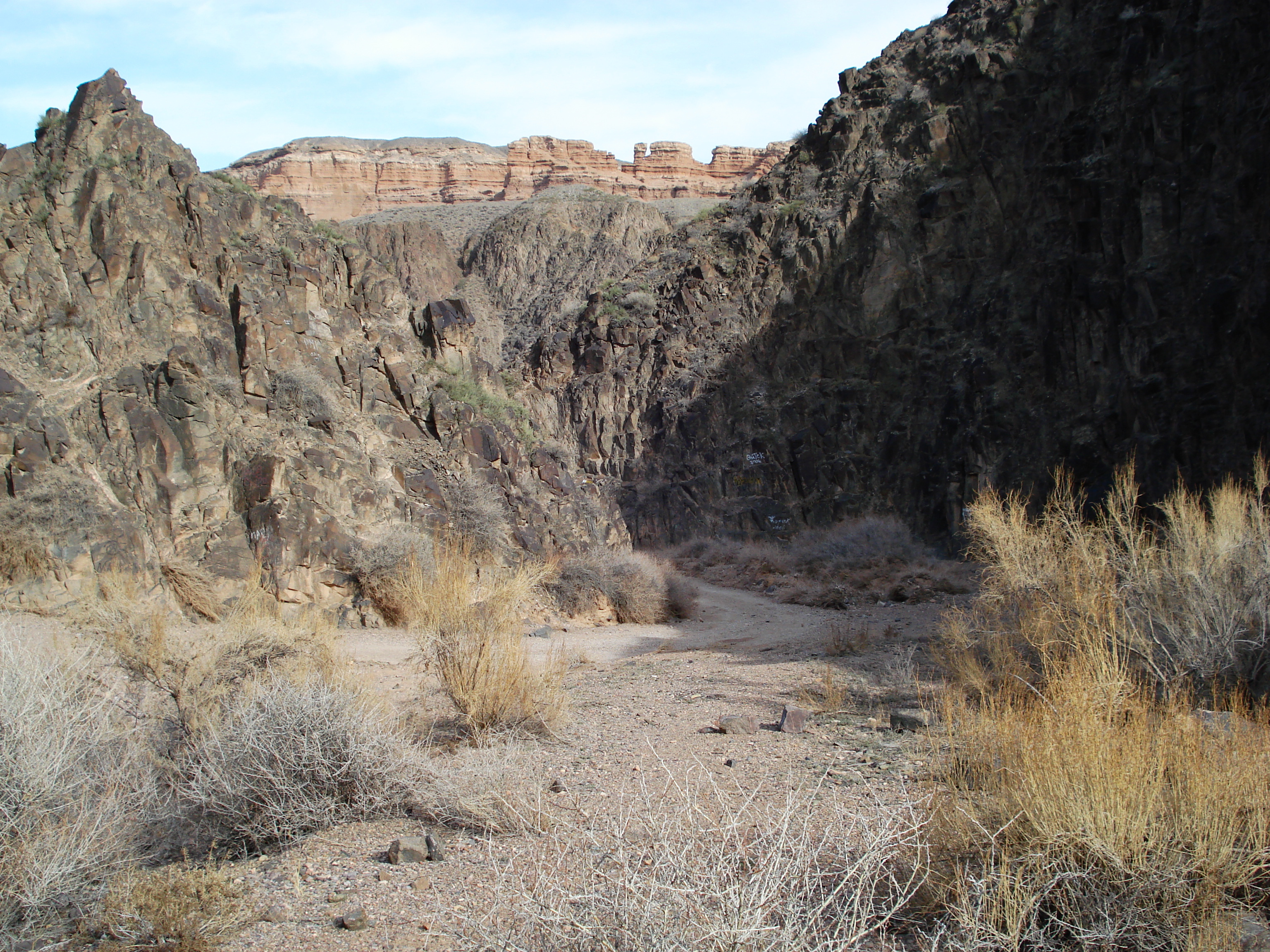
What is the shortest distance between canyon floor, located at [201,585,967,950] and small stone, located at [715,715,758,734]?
98 mm

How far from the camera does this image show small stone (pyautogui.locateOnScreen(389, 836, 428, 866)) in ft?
13.0

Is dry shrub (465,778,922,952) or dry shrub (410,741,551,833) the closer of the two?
dry shrub (465,778,922,952)

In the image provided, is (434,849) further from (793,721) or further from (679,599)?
(679,599)

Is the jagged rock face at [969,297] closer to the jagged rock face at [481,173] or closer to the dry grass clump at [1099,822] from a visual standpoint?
the dry grass clump at [1099,822]

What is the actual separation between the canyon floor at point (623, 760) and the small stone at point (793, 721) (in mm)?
88

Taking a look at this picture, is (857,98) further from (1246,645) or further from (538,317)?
(1246,645)

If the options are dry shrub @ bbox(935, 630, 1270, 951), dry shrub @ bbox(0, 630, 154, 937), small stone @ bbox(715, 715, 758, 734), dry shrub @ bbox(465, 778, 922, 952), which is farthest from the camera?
small stone @ bbox(715, 715, 758, 734)

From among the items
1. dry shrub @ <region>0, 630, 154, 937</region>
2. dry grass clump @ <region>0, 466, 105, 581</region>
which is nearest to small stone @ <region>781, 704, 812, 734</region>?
dry shrub @ <region>0, 630, 154, 937</region>

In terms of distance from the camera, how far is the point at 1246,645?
6246 millimetres

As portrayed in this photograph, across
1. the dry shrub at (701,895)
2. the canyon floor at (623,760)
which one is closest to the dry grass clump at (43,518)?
the canyon floor at (623,760)

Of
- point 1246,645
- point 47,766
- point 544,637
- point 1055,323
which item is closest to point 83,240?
point 544,637

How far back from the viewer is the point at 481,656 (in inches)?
254

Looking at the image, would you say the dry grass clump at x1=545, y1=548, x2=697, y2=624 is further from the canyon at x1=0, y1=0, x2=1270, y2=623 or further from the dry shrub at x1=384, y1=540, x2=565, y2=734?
the dry shrub at x1=384, y1=540, x2=565, y2=734

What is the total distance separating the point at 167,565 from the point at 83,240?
22.4 feet
